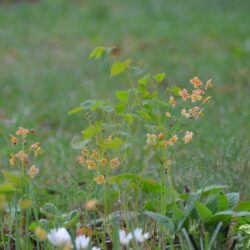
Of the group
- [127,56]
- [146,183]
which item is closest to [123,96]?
[146,183]

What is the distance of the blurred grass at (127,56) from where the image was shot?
10.4 ft

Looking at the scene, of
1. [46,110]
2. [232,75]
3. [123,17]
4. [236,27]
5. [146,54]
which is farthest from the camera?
[123,17]

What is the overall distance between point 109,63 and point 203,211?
467cm

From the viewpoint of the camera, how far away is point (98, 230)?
225 cm

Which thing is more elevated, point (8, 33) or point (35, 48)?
point (8, 33)

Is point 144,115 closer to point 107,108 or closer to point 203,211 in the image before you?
point 107,108

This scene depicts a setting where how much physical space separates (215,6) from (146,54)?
2861 millimetres

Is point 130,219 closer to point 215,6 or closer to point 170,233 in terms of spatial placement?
point 170,233

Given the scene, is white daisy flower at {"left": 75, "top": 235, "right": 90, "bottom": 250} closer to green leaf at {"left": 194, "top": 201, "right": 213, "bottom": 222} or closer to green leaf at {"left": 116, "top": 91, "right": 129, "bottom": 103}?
green leaf at {"left": 194, "top": 201, "right": 213, "bottom": 222}

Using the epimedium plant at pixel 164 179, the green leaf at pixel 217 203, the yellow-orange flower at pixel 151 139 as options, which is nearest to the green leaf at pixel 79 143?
the epimedium plant at pixel 164 179

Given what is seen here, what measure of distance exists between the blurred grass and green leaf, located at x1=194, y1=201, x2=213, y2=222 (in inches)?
25.0

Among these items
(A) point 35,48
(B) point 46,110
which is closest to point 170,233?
(B) point 46,110

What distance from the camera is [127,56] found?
6777 mm

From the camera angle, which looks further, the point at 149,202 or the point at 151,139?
the point at 149,202
